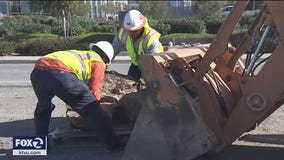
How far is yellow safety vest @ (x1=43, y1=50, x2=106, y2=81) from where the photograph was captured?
5.95 meters

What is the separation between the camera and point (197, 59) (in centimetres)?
605

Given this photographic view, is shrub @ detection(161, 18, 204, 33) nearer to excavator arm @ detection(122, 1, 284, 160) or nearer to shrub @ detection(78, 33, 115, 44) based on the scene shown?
shrub @ detection(78, 33, 115, 44)

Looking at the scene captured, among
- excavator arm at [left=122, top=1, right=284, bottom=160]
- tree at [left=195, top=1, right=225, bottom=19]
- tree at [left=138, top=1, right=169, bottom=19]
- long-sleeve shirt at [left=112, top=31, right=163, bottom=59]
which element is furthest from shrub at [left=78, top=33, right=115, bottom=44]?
tree at [left=138, top=1, right=169, bottom=19]

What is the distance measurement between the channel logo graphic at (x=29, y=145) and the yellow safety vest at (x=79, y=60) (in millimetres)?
832

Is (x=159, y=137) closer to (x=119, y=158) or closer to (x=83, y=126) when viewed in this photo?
(x=119, y=158)

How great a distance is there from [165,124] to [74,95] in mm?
1218

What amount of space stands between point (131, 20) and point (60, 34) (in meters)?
22.1

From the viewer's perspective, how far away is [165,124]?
5.19 meters

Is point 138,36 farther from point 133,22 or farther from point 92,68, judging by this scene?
point 92,68

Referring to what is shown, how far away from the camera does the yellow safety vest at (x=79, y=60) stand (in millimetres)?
5945

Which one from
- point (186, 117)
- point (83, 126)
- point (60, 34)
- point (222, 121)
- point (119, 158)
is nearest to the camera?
point (186, 117)

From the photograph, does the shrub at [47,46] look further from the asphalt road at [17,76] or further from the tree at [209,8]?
the tree at [209,8]

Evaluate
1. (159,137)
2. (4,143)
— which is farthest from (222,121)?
(4,143)

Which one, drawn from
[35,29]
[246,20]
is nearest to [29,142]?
[35,29]
